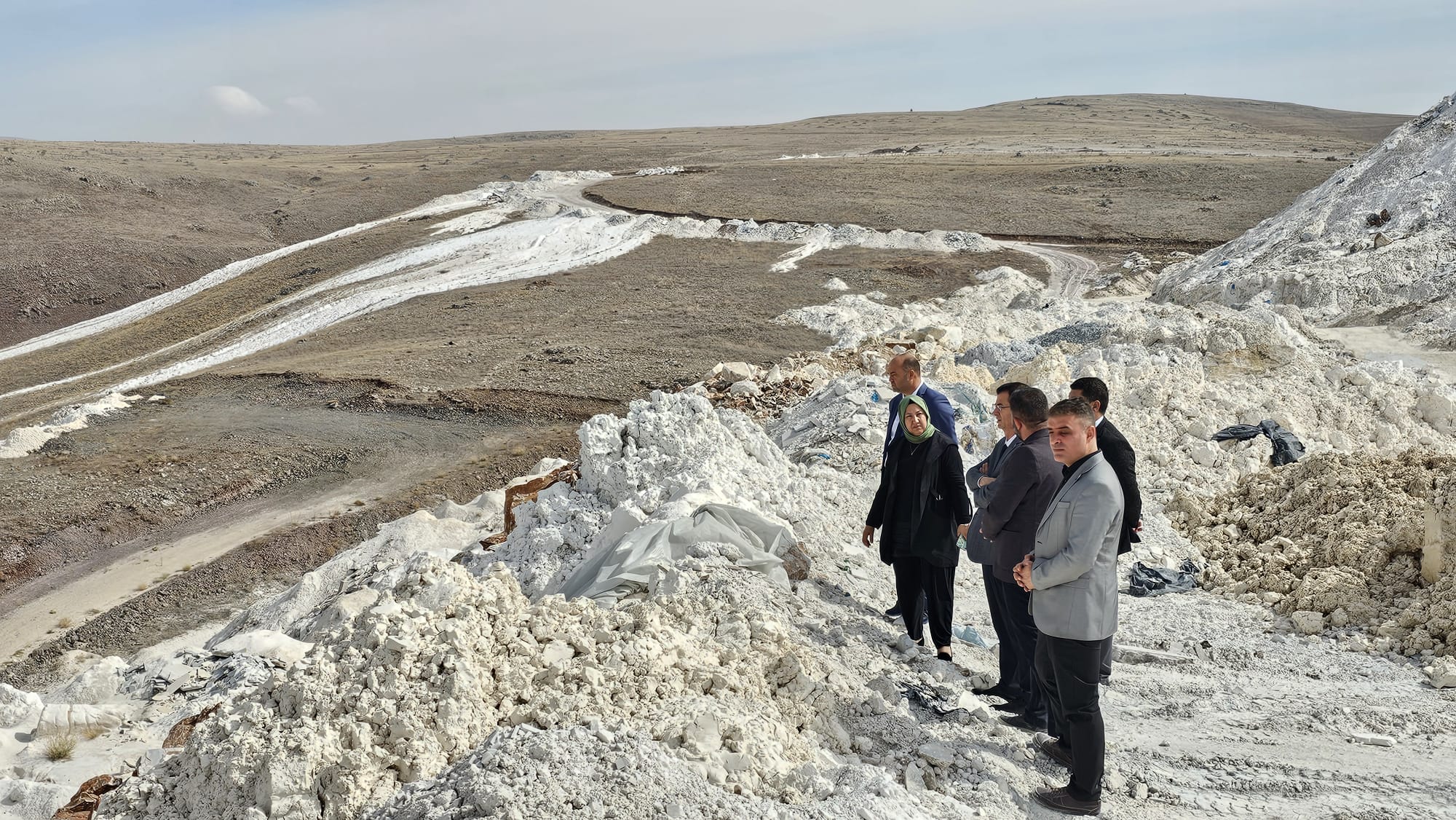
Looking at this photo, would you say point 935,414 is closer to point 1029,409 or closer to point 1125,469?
point 1029,409

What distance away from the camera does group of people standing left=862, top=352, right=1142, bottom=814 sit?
4051 millimetres

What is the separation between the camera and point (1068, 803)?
4.24 meters

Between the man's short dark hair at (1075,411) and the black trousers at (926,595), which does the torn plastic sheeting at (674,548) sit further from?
the man's short dark hair at (1075,411)

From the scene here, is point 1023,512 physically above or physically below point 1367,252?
below

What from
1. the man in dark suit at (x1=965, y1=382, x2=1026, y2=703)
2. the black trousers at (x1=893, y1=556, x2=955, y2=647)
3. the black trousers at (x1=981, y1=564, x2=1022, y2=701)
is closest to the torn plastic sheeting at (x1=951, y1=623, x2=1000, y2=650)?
the black trousers at (x1=893, y1=556, x2=955, y2=647)

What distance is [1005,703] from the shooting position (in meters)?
5.29

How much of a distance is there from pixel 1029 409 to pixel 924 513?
103 centimetres

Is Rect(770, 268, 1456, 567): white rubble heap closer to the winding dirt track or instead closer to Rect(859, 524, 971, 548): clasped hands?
Rect(859, 524, 971, 548): clasped hands

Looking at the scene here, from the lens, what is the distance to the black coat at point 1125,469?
534 centimetres

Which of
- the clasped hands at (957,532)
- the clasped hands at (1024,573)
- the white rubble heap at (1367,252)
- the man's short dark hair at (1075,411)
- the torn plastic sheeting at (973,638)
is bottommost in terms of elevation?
the torn plastic sheeting at (973,638)

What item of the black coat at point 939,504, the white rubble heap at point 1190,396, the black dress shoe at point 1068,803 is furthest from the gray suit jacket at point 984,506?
the white rubble heap at point 1190,396

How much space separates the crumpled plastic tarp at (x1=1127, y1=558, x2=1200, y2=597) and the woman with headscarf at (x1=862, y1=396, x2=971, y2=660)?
2.61 meters

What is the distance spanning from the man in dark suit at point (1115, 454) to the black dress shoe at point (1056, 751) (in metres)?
0.76

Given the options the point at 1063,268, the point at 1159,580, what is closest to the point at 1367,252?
the point at 1063,268
